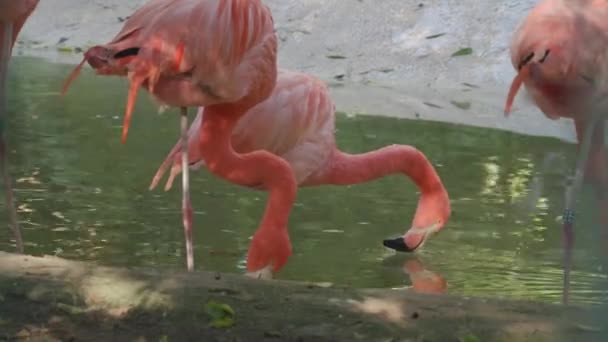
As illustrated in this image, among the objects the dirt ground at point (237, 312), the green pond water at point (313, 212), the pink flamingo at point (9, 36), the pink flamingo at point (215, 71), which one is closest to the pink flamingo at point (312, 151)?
the green pond water at point (313, 212)

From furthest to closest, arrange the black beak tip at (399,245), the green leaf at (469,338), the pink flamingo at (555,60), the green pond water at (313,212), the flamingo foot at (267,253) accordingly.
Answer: the black beak tip at (399,245), the green pond water at (313,212), the flamingo foot at (267,253), the pink flamingo at (555,60), the green leaf at (469,338)

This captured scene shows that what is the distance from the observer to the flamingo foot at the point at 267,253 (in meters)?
3.63

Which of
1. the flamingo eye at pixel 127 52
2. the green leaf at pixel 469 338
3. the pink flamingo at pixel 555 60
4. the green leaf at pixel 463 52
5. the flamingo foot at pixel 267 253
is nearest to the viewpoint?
the green leaf at pixel 469 338

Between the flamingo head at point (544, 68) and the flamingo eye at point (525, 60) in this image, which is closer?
the flamingo head at point (544, 68)

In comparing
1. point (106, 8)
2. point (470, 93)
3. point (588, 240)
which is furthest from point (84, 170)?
point (106, 8)

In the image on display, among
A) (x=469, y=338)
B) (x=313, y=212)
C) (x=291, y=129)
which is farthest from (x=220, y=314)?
(x=313, y=212)

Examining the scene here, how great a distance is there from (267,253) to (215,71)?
0.64 m

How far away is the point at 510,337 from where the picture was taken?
225 cm

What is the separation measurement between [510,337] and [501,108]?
5.49 meters

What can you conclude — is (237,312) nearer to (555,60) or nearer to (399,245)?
(555,60)

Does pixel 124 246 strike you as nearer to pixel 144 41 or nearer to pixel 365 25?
pixel 144 41

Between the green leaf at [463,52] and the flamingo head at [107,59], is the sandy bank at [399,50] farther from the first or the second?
the flamingo head at [107,59]

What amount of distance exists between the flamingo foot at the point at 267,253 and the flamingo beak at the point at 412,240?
592 millimetres

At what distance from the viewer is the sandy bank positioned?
7.78 meters
